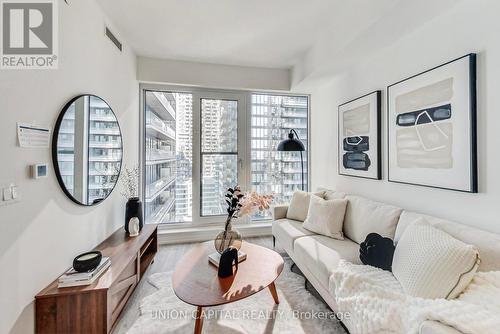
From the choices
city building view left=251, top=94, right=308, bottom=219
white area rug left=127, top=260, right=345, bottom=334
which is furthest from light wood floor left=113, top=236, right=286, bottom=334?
city building view left=251, top=94, right=308, bottom=219

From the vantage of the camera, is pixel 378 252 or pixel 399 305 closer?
pixel 399 305

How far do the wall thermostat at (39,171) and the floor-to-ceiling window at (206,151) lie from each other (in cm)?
203

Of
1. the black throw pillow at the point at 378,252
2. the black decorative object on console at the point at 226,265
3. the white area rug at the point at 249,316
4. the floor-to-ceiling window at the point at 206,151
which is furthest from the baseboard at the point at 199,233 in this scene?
the black throw pillow at the point at 378,252

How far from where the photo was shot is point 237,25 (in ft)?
8.15

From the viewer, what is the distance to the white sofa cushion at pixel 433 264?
1167mm

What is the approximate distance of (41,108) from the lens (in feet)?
4.65

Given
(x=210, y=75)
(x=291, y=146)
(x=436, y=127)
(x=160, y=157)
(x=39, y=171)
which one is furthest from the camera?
(x=160, y=157)

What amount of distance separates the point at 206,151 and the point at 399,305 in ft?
10.1

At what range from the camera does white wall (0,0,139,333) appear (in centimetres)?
119

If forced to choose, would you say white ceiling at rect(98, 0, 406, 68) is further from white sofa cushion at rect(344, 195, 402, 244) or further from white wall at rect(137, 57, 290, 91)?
white sofa cushion at rect(344, 195, 402, 244)

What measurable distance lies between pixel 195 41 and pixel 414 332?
10.8 feet

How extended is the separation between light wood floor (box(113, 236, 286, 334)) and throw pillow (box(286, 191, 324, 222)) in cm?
54

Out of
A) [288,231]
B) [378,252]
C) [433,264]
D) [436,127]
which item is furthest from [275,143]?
[433,264]

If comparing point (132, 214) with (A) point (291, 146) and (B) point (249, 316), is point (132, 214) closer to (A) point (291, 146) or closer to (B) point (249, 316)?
(B) point (249, 316)
